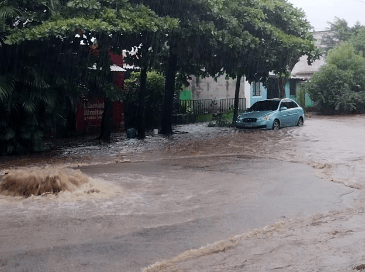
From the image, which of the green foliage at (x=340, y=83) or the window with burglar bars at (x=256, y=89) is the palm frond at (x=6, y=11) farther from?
the green foliage at (x=340, y=83)

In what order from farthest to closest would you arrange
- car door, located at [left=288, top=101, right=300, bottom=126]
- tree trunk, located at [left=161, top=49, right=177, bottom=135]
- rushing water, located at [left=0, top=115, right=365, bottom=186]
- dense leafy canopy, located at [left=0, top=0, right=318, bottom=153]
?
car door, located at [left=288, top=101, right=300, bottom=126]
tree trunk, located at [left=161, top=49, right=177, bottom=135]
dense leafy canopy, located at [left=0, top=0, right=318, bottom=153]
rushing water, located at [left=0, top=115, right=365, bottom=186]

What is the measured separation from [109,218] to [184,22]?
11.3 m

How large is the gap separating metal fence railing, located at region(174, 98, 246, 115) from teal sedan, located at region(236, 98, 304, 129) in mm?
5801

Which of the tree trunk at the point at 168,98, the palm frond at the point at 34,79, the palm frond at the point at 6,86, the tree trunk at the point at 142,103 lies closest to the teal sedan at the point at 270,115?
the tree trunk at the point at 168,98

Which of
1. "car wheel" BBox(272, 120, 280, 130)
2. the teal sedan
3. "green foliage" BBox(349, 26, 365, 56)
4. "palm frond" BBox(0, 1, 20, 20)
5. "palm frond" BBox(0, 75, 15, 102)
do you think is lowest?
"car wheel" BBox(272, 120, 280, 130)

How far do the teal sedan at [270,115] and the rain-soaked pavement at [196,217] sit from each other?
8.36 meters

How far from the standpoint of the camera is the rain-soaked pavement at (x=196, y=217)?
524 cm

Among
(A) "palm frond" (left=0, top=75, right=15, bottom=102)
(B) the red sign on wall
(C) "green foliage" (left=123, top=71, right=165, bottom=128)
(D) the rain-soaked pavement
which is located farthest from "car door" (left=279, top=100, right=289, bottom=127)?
(A) "palm frond" (left=0, top=75, right=15, bottom=102)

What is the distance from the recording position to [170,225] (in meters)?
6.74

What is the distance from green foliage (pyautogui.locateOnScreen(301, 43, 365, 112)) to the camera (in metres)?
34.8

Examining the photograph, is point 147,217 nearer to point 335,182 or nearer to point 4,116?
point 335,182

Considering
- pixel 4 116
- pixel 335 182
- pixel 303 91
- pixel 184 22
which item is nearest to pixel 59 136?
pixel 4 116

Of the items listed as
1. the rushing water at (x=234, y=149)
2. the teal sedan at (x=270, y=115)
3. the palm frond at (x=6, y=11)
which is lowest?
the rushing water at (x=234, y=149)

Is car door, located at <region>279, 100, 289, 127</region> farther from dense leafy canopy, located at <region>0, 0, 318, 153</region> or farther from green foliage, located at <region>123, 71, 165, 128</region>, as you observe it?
green foliage, located at <region>123, 71, 165, 128</region>
